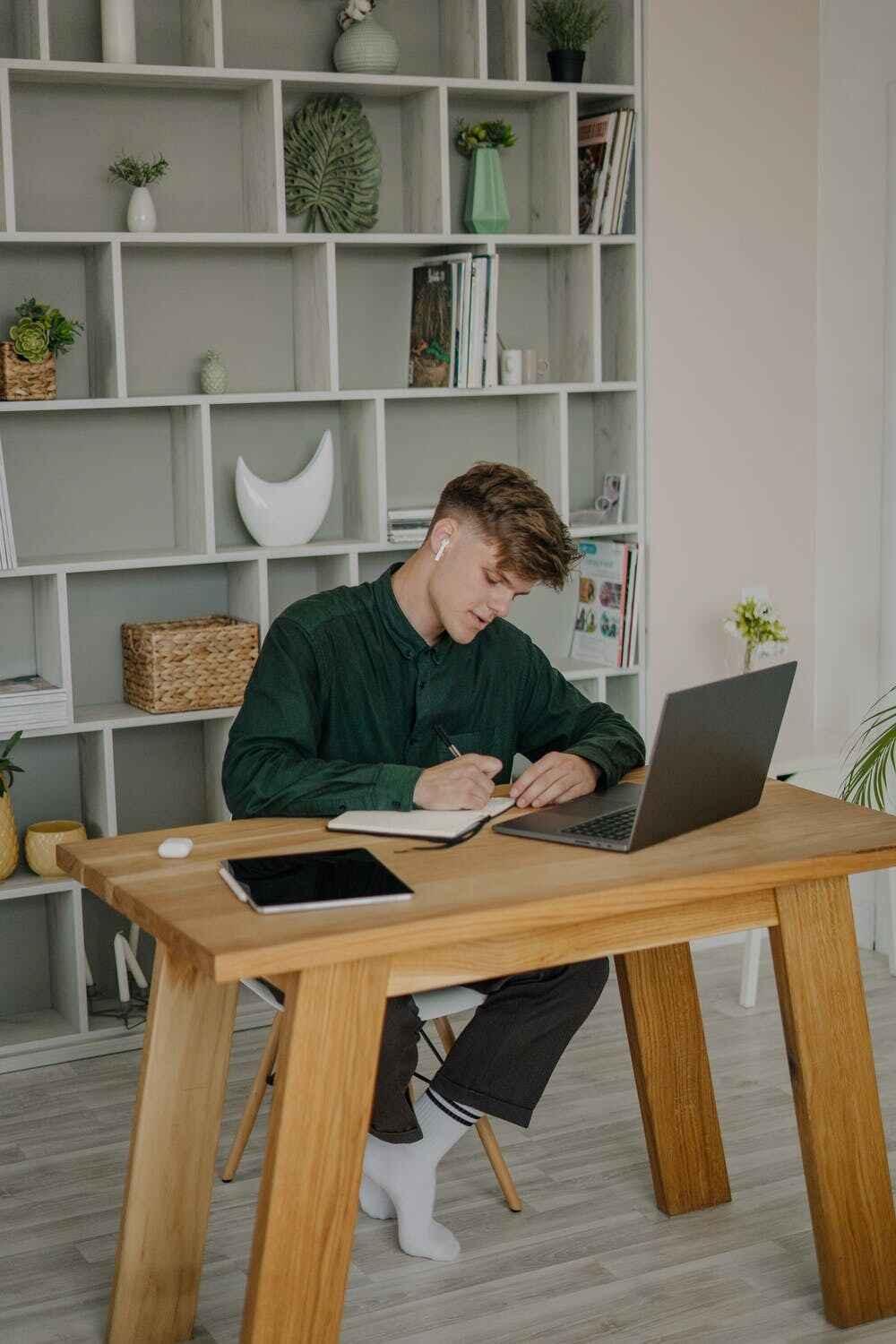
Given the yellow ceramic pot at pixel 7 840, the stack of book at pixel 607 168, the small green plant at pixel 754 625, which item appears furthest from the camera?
the small green plant at pixel 754 625

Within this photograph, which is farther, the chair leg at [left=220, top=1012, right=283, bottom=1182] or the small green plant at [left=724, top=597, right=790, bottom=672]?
the small green plant at [left=724, top=597, right=790, bottom=672]

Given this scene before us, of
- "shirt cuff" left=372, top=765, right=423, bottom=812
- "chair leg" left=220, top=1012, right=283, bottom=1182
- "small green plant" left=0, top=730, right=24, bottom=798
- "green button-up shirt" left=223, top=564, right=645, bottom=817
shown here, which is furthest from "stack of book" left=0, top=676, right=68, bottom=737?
"shirt cuff" left=372, top=765, right=423, bottom=812

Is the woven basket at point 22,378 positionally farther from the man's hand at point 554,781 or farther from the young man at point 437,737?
the man's hand at point 554,781

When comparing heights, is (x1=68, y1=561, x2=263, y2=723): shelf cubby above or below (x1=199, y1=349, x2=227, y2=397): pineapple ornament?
below

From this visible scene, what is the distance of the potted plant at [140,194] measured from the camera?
3631 millimetres

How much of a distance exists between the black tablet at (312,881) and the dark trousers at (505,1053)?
1.40 feet

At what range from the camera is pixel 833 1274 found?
8.19ft

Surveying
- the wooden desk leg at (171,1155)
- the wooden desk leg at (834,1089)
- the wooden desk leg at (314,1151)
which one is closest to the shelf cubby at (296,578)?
the wooden desk leg at (171,1155)

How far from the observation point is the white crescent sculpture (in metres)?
3.80

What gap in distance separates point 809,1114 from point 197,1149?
0.91 metres

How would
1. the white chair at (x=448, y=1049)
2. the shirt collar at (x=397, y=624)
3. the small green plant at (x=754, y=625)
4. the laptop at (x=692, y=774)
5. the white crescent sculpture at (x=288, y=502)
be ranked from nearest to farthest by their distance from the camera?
the laptop at (x=692, y=774)
the white chair at (x=448, y=1049)
the shirt collar at (x=397, y=624)
the white crescent sculpture at (x=288, y=502)
the small green plant at (x=754, y=625)

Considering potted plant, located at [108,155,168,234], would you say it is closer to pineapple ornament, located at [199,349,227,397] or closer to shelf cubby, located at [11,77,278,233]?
shelf cubby, located at [11,77,278,233]

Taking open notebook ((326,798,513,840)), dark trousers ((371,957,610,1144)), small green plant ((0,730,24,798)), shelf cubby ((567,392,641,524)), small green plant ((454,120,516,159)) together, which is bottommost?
dark trousers ((371,957,610,1144))

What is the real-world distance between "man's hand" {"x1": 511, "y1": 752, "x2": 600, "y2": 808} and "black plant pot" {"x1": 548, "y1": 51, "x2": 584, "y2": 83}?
203 cm
